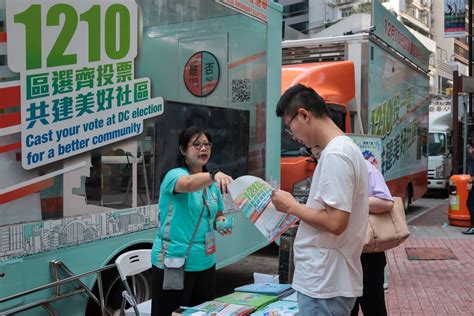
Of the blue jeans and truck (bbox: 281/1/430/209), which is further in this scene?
truck (bbox: 281/1/430/209)

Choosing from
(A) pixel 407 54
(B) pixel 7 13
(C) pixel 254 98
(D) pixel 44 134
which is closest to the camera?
(B) pixel 7 13

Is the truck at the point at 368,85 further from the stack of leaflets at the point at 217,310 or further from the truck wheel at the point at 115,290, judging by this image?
the stack of leaflets at the point at 217,310

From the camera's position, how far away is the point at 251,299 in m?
3.03

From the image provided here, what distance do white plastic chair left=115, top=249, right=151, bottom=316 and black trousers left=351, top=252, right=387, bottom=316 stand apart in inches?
54.5

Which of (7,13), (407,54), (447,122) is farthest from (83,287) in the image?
(447,122)

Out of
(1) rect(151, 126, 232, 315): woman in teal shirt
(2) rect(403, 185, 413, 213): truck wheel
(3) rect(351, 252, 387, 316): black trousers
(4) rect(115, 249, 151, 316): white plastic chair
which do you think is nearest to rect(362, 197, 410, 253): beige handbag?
(3) rect(351, 252, 387, 316): black trousers

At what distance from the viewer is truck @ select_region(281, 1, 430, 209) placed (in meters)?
7.56

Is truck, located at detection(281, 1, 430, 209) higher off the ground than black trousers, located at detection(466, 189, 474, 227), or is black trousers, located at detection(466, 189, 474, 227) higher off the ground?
truck, located at detection(281, 1, 430, 209)

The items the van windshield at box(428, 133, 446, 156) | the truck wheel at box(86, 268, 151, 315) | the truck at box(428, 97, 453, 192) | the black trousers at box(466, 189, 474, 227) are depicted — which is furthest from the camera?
the van windshield at box(428, 133, 446, 156)

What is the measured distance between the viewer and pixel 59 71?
3.14m

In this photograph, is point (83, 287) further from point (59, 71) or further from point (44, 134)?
point (59, 71)

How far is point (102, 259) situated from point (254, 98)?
2.61 meters

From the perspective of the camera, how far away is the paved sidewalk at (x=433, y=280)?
5.29m

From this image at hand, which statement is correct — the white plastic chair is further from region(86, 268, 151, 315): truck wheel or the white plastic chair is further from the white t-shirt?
the white t-shirt
